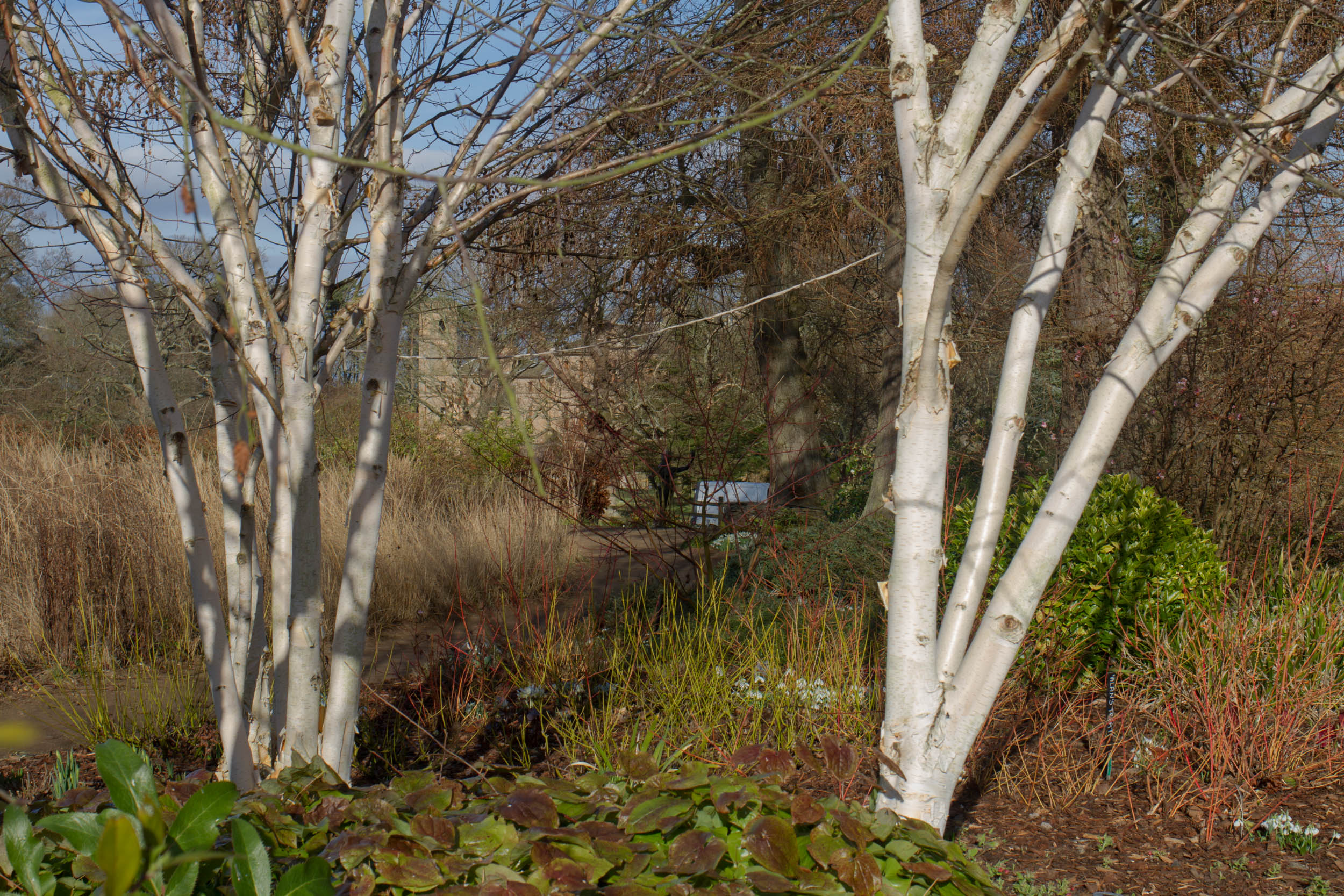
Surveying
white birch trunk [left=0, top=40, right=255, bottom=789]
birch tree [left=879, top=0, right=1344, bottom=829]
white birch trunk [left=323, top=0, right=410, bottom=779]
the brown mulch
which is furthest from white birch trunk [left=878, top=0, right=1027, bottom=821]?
white birch trunk [left=0, top=40, right=255, bottom=789]

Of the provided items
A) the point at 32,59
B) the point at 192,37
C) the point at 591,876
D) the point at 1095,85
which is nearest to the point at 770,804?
the point at 591,876

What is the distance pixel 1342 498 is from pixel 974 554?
474 centimetres

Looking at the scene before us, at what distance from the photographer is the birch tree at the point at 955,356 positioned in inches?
79.4

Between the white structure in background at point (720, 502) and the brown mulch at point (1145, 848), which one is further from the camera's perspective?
the white structure in background at point (720, 502)

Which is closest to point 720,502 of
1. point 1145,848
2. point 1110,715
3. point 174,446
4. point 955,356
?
point 1110,715

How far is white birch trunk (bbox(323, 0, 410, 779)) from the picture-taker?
230cm

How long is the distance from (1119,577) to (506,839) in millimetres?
3638

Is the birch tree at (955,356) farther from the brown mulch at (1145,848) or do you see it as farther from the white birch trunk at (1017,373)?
the brown mulch at (1145,848)

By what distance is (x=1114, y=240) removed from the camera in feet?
19.7

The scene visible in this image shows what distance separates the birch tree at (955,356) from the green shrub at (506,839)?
1.89 feet

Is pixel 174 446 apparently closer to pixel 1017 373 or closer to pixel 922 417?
pixel 922 417

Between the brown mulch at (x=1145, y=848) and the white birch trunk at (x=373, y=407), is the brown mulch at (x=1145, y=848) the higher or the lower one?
the lower one

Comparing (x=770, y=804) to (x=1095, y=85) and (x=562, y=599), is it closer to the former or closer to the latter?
(x=1095, y=85)

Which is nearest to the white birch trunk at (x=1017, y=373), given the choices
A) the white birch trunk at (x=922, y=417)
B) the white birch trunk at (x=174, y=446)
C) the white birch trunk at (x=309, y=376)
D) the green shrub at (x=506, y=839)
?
the white birch trunk at (x=922, y=417)
